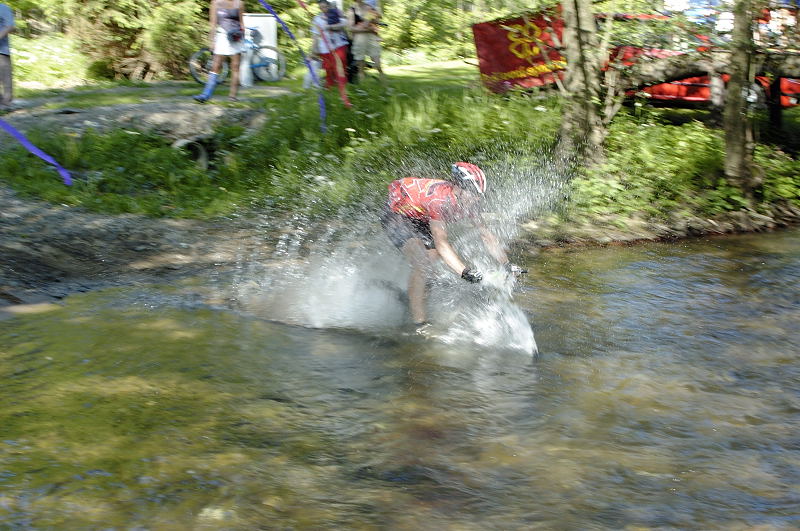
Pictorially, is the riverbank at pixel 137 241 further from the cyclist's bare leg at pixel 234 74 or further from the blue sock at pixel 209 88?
the cyclist's bare leg at pixel 234 74

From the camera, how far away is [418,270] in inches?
285

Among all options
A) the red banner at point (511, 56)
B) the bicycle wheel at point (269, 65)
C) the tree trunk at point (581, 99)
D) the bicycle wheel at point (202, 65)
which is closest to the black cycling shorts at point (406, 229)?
the tree trunk at point (581, 99)

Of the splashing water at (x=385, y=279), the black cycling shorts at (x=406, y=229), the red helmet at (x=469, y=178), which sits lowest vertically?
the splashing water at (x=385, y=279)

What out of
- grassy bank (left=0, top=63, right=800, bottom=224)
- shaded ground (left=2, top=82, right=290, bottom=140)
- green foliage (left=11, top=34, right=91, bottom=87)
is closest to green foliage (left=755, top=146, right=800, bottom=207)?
grassy bank (left=0, top=63, right=800, bottom=224)

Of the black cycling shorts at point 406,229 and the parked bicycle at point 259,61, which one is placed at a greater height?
the parked bicycle at point 259,61

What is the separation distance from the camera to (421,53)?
23.2 meters

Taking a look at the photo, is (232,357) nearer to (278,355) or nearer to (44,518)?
(278,355)

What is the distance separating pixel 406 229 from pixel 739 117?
6006mm

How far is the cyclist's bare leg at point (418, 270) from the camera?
7.14 metres

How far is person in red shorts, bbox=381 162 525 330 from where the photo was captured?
656cm

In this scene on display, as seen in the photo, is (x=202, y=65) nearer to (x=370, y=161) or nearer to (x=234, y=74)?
(x=234, y=74)

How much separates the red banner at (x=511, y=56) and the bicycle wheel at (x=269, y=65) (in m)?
4.35

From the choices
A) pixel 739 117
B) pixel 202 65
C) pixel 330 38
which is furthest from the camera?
pixel 202 65

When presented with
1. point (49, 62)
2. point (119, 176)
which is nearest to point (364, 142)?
point (119, 176)
